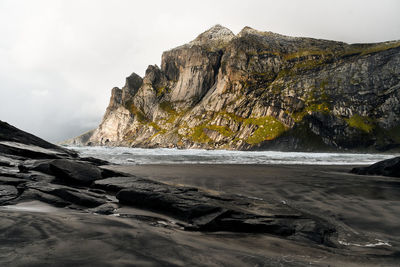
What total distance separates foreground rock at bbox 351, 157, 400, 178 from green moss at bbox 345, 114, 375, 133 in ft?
337

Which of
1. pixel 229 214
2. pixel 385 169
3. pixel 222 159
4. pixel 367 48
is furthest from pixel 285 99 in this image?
pixel 229 214

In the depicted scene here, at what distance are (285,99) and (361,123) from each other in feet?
121

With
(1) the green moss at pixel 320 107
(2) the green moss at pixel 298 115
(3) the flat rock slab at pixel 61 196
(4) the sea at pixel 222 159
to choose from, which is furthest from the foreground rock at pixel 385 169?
(1) the green moss at pixel 320 107

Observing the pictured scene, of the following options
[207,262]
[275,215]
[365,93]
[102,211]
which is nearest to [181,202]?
[102,211]

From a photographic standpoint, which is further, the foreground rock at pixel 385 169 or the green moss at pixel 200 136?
the green moss at pixel 200 136

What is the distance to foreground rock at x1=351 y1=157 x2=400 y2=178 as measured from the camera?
65.5ft

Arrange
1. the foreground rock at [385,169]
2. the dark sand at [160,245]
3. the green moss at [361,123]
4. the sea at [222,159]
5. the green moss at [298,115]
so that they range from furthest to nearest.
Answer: the green moss at [298,115] → the green moss at [361,123] → the sea at [222,159] → the foreground rock at [385,169] → the dark sand at [160,245]

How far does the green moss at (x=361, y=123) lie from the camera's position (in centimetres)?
10688

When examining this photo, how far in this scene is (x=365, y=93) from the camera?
365 feet

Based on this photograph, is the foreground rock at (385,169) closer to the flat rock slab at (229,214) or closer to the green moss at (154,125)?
the flat rock slab at (229,214)

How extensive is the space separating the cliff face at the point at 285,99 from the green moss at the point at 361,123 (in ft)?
1.39

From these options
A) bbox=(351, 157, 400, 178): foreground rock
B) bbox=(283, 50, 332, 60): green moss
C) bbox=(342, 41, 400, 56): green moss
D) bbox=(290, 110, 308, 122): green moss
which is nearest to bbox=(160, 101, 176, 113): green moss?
bbox=(283, 50, 332, 60): green moss

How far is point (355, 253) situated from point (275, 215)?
7.14ft

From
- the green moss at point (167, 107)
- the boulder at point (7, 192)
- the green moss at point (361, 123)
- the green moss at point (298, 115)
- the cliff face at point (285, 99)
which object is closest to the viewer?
the boulder at point (7, 192)
